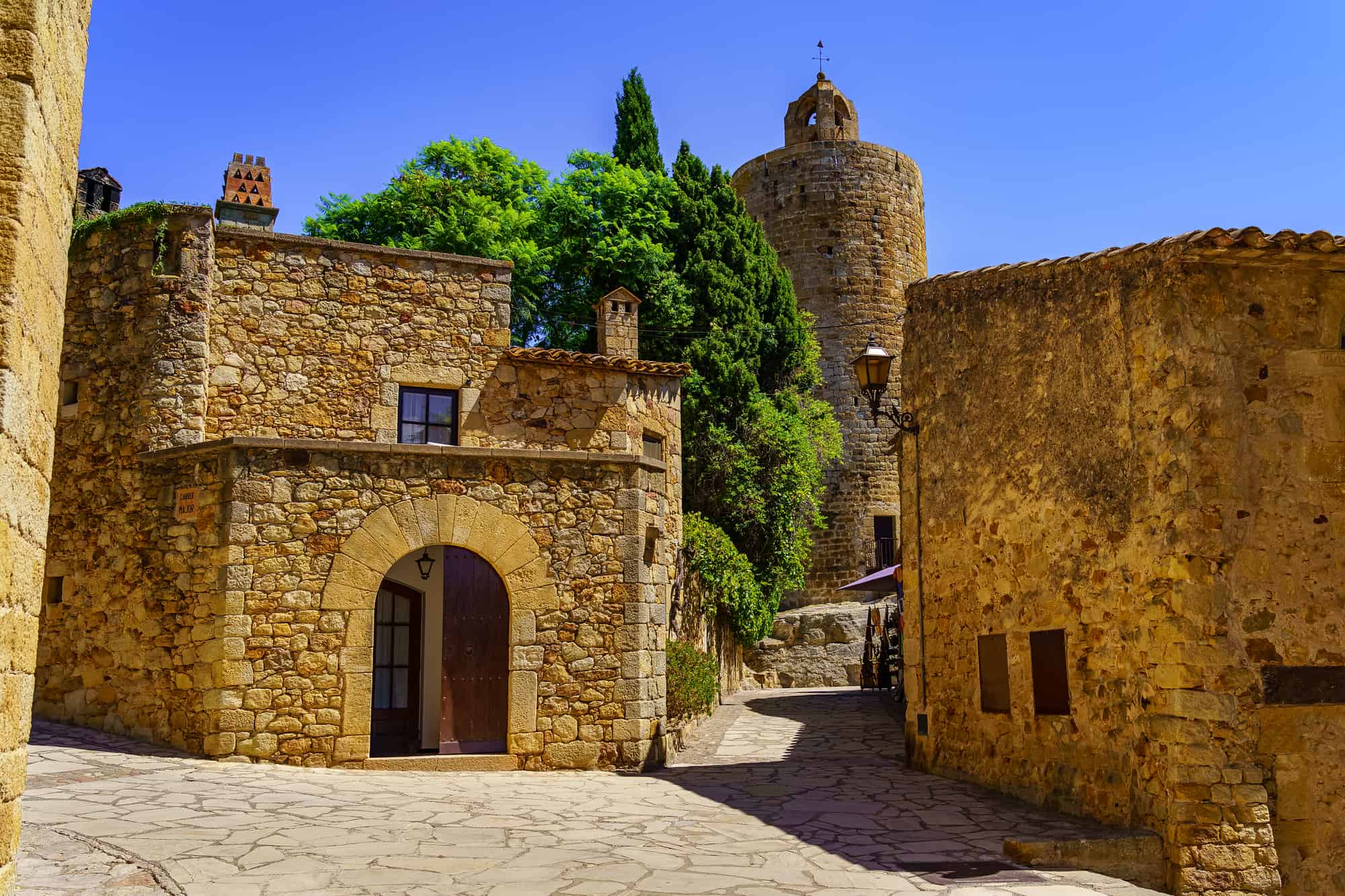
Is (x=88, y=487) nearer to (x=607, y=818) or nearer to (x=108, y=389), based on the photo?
(x=108, y=389)

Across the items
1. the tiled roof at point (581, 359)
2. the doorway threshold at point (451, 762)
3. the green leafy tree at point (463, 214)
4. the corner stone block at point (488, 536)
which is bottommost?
the doorway threshold at point (451, 762)

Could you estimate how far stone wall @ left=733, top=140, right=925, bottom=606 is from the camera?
2670 cm

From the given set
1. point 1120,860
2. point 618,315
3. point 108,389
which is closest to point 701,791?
point 1120,860

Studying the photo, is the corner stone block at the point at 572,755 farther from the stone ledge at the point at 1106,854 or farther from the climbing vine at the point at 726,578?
the climbing vine at the point at 726,578

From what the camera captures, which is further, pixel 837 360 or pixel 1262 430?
pixel 837 360

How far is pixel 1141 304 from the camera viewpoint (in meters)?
8.24

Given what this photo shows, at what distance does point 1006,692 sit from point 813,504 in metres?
14.3

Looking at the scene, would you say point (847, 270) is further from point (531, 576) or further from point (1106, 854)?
point (1106, 854)

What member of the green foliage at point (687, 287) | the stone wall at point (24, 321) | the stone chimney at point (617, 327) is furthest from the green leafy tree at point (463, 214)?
the stone wall at point (24, 321)

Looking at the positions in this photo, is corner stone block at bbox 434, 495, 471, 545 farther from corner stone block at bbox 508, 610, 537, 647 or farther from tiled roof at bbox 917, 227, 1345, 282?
tiled roof at bbox 917, 227, 1345, 282

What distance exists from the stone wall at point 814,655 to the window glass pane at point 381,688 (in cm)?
1203

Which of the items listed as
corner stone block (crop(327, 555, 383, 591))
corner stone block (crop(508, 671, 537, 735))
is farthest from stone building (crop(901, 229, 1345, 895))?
corner stone block (crop(327, 555, 383, 591))

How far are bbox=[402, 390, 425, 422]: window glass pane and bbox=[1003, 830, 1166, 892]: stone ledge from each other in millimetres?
10159

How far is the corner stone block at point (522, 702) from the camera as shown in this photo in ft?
36.1
